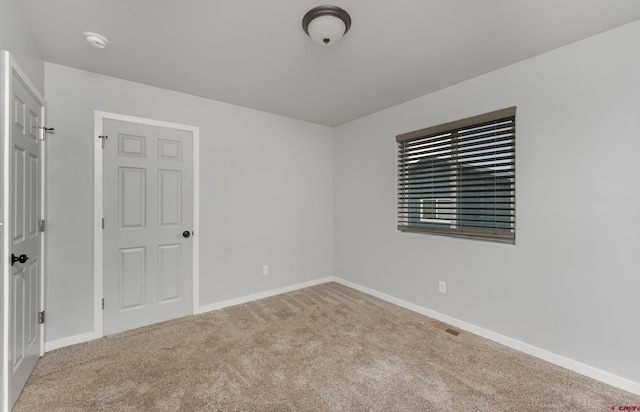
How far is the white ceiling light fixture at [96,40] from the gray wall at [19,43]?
0.34 m

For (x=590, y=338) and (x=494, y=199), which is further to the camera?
(x=494, y=199)

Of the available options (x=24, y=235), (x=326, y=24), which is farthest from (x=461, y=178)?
(x=24, y=235)

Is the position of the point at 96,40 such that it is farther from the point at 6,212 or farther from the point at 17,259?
the point at 17,259

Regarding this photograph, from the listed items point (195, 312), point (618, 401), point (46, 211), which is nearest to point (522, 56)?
point (618, 401)

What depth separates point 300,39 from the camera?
2045 mm

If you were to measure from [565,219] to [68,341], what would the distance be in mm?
4274

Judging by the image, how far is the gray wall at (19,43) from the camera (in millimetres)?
1616

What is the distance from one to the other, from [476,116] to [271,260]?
9.51 feet

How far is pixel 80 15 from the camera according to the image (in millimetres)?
1816

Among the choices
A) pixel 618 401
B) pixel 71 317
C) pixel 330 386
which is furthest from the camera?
pixel 71 317

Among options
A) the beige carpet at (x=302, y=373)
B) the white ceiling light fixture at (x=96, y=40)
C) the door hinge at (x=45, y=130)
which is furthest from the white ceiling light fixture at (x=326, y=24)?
the beige carpet at (x=302, y=373)

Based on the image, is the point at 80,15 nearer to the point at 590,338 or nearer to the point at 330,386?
the point at 330,386

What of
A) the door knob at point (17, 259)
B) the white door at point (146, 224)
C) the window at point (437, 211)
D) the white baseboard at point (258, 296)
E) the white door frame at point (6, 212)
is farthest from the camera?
the white baseboard at point (258, 296)

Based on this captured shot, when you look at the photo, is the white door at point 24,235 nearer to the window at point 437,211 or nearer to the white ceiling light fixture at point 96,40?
the white ceiling light fixture at point 96,40
